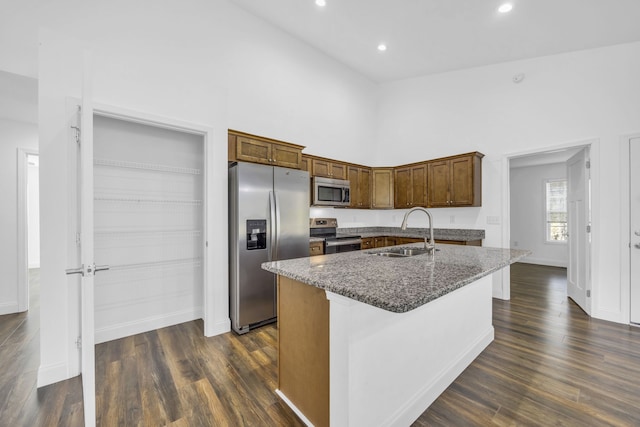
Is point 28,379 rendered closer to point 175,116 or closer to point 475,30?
point 175,116

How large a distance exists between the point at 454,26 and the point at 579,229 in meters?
3.26

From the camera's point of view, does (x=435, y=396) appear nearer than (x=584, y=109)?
Yes

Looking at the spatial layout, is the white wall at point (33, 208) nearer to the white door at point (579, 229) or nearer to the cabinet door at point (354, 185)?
the cabinet door at point (354, 185)

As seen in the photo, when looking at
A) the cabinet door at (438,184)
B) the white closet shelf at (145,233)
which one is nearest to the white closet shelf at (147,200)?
the white closet shelf at (145,233)

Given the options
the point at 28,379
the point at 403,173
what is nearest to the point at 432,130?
the point at 403,173

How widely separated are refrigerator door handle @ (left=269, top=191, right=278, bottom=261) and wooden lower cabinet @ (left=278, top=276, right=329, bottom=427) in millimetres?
1313

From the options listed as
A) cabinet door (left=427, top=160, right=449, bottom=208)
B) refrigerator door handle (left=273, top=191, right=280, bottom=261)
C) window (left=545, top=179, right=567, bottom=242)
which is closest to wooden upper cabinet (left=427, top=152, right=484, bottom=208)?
cabinet door (left=427, top=160, right=449, bottom=208)

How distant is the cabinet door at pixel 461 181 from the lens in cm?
404

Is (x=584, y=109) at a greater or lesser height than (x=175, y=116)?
greater

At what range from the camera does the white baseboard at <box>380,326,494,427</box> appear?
5.00 ft

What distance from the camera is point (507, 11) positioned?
3080 mm

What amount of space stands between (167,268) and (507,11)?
4931 mm

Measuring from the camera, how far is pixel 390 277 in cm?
129

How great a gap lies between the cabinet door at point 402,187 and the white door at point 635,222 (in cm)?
265
